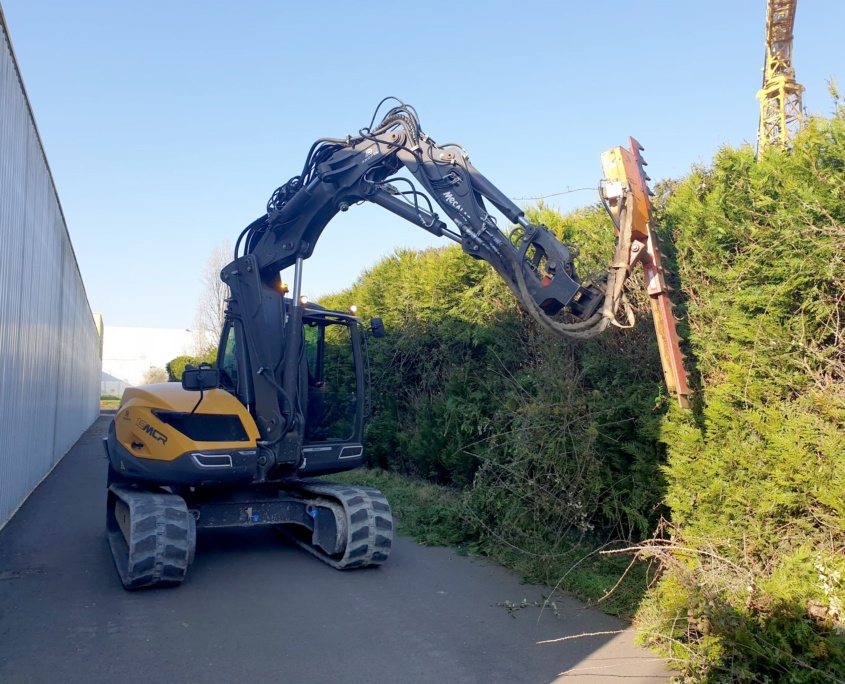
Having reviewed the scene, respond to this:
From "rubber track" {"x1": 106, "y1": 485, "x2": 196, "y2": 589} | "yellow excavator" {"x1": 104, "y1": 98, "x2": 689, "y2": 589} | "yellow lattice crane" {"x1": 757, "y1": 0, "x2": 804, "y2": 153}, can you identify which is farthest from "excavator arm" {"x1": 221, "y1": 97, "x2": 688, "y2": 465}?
"yellow lattice crane" {"x1": 757, "y1": 0, "x2": 804, "y2": 153}

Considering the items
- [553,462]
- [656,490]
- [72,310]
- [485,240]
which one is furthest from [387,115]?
[72,310]

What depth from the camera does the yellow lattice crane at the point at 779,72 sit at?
1225 inches

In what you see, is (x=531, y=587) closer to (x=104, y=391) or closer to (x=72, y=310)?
(x=72, y=310)

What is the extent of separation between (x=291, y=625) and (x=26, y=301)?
7.23m

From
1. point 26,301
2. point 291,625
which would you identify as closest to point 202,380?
point 291,625

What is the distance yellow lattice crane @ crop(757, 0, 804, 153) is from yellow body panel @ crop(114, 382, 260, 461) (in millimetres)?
30503

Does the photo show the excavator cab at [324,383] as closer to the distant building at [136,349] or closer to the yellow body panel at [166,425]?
the yellow body panel at [166,425]

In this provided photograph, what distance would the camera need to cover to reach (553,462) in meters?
6.83

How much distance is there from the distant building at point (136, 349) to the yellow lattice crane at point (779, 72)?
6729cm

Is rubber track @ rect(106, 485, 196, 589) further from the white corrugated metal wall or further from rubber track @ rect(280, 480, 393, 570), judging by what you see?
the white corrugated metal wall

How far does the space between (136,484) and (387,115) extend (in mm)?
4572

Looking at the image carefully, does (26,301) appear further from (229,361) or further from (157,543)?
(157,543)

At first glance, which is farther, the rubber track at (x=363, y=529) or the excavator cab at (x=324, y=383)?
the excavator cab at (x=324, y=383)

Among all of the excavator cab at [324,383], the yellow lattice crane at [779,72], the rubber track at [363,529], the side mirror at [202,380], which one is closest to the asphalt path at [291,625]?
the rubber track at [363,529]
